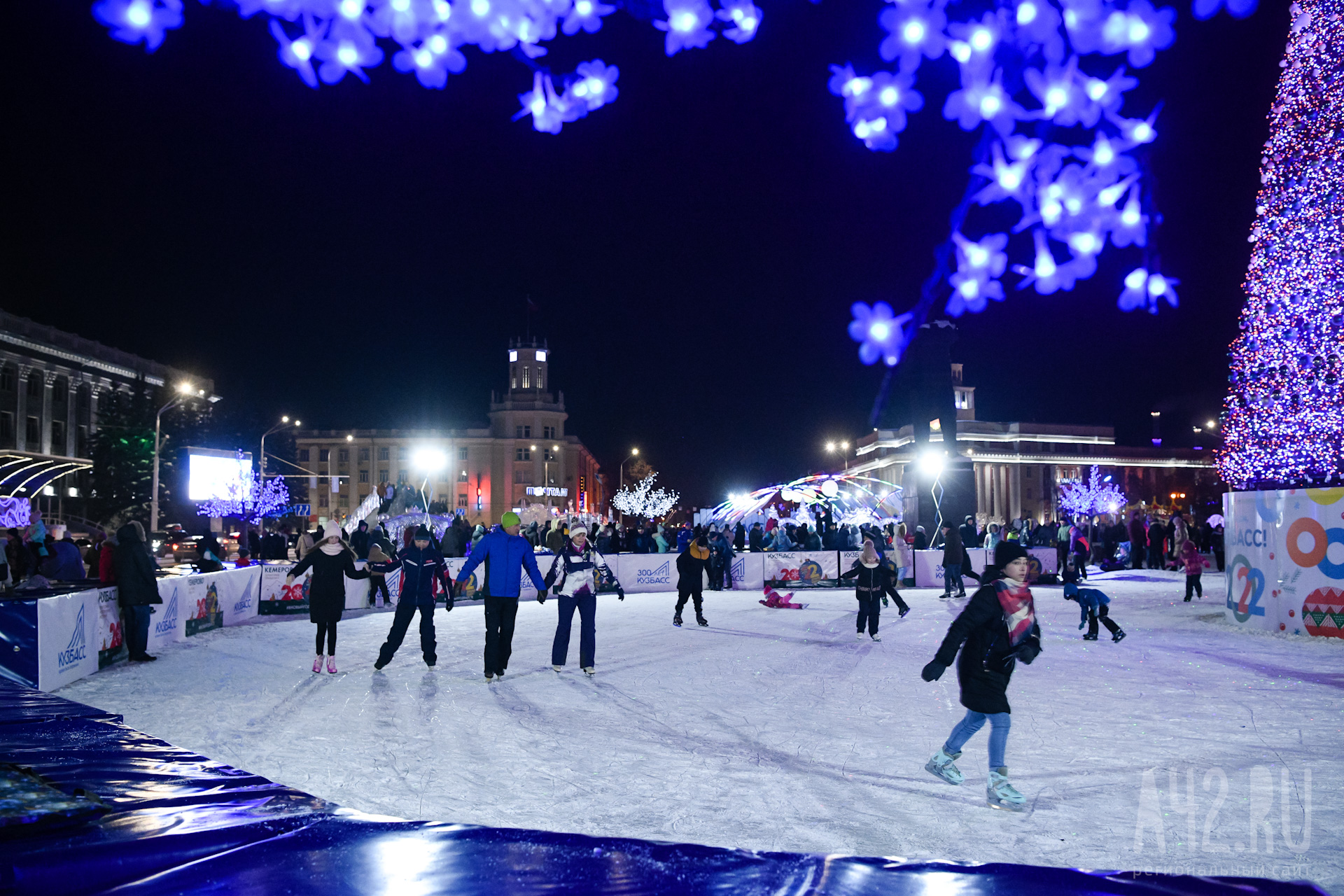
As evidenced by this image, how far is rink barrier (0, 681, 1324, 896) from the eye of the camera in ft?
10.6

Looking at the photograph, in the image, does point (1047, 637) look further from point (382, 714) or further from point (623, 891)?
point (623, 891)

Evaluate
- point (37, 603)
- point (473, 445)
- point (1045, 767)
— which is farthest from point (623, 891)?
point (473, 445)

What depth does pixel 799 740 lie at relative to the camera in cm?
691

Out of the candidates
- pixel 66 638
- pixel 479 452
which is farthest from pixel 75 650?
pixel 479 452

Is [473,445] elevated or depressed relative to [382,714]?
elevated

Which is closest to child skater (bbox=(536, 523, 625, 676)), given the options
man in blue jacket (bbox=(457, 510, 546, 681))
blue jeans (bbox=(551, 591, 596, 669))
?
blue jeans (bbox=(551, 591, 596, 669))

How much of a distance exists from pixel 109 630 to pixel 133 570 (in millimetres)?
740

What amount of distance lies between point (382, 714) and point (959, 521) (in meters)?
22.3

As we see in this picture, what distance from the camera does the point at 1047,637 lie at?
520 inches

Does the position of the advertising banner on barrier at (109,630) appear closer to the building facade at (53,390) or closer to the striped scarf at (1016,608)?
the striped scarf at (1016,608)

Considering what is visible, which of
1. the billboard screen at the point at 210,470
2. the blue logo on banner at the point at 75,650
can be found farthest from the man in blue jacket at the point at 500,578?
the billboard screen at the point at 210,470

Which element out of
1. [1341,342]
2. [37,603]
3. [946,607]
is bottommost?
[946,607]

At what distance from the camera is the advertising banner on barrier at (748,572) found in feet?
76.9

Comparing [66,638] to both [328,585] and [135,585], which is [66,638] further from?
[328,585]
